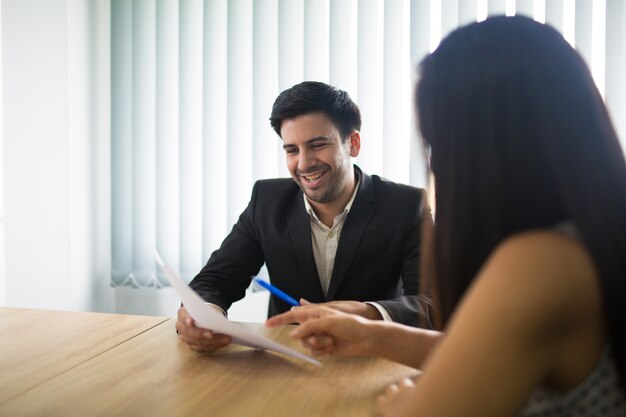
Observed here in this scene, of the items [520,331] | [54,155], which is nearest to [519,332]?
[520,331]

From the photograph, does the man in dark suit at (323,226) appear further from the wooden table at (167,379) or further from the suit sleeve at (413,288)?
the wooden table at (167,379)

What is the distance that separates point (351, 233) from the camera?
173 centimetres

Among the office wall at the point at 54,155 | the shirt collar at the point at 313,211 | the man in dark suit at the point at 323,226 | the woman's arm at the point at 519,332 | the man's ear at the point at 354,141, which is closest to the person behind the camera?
the woman's arm at the point at 519,332

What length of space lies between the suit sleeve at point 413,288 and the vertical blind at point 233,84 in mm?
720

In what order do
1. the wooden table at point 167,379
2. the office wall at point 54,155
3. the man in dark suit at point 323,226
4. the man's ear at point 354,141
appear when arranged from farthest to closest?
1. the office wall at point 54,155
2. the man's ear at point 354,141
3. the man in dark suit at point 323,226
4. the wooden table at point 167,379

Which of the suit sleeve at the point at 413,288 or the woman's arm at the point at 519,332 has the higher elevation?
the woman's arm at the point at 519,332

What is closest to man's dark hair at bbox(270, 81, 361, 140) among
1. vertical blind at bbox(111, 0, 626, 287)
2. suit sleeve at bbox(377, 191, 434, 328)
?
suit sleeve at bbox(377, 191, 434, 328)

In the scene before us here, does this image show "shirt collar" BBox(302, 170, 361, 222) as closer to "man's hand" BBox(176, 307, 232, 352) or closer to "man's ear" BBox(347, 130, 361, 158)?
"man's ear" BBox(347, 130, 361, 158)

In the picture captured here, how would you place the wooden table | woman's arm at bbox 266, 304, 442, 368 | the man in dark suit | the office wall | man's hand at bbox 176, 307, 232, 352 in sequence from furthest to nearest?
the office wall
the man in dark suit
man's hand at bbox 176, 307, 232, 352
woman's arm at bbox 266, 304, 442, 368
the wooden table

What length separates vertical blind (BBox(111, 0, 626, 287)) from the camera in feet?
7.80

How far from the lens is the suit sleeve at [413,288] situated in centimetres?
129

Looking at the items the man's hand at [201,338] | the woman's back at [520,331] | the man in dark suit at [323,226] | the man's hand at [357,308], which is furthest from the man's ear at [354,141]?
the woman's back at [520,331]

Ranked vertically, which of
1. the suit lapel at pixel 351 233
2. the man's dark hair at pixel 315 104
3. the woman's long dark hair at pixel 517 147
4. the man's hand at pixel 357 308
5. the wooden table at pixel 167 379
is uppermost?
the man's dark hair at pixel 315 104

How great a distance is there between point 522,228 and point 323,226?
4.28ft
